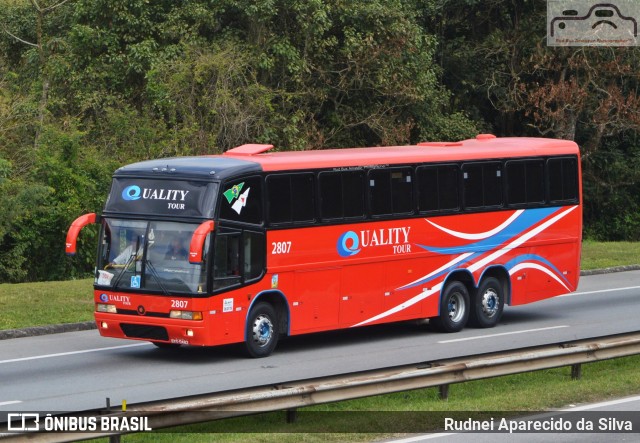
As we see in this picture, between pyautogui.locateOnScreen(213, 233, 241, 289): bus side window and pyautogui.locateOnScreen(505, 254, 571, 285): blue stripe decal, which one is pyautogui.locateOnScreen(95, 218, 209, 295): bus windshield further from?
pyautogui.locateOnScreen(505, 254, 571, 285): blue stripe decal

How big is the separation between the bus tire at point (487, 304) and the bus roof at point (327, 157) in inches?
90.6

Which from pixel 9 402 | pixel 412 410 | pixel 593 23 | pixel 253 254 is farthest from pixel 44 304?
pixel 593 23

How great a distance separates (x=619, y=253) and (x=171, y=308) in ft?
64.3

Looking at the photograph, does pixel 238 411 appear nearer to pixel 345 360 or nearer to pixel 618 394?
pixel 618 394

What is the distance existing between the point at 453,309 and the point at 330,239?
346 centimetres

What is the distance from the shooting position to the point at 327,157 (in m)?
19.5

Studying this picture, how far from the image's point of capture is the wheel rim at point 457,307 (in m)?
21.4

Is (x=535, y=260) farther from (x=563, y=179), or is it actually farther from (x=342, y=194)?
(x=342, y=194)

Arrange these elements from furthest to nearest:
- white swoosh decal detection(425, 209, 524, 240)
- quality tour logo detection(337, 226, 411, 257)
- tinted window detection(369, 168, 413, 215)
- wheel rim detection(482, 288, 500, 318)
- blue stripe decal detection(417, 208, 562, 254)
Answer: wheel rim detection(482, 288, 500, 318)
blue stripe decal detection(417, 208, 562, 254)
white swoosh decal detection(425, 209, 524, 240)
tinted window detection(369, 168, 413, 215)
quality tour logo detection(337, 226, 411, 257)

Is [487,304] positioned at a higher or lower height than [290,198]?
lower

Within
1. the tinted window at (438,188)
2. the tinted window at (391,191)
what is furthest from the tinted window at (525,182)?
the tinted window at (391,191)

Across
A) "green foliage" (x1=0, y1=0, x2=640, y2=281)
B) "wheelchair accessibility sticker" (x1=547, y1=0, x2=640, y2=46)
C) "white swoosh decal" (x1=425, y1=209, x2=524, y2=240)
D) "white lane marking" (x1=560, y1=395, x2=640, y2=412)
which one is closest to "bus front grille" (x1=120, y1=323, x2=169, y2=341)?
"white swoosh decal" (x1=425, y1=209, x2=524, y2=240)

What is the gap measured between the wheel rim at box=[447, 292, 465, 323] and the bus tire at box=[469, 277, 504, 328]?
29 centimetres

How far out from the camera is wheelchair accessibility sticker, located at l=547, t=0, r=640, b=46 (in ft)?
131
